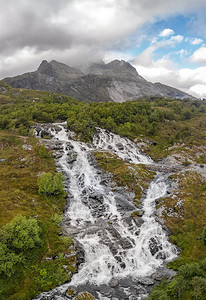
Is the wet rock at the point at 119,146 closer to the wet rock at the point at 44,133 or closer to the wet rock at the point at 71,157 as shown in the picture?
the wet rock at the point at 71,157

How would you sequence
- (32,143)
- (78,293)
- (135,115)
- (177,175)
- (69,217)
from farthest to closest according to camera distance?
(135,115)
(32,143)
(177,175)
(69,217)
(78,293)

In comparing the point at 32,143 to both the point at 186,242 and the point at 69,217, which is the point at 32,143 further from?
the point at 186,242

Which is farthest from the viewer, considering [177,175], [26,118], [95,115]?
[95,115]

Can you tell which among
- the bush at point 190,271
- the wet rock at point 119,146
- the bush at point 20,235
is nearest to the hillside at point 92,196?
the bush at point 190,271

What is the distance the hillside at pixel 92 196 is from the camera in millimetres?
30681

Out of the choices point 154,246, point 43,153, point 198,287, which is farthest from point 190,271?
point 43,153

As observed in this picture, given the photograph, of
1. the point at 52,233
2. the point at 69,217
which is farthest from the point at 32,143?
the point at 52,233

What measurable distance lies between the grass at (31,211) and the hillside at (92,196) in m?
0.13

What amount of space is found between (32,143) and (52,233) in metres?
56.6

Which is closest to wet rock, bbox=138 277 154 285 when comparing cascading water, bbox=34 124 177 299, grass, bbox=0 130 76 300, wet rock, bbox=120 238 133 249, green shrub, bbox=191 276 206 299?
cascading water, bbox=34 124 177 299

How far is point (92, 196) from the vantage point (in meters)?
57.3

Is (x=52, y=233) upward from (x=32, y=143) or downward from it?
downward

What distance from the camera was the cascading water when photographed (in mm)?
32125

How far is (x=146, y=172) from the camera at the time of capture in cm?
7512
